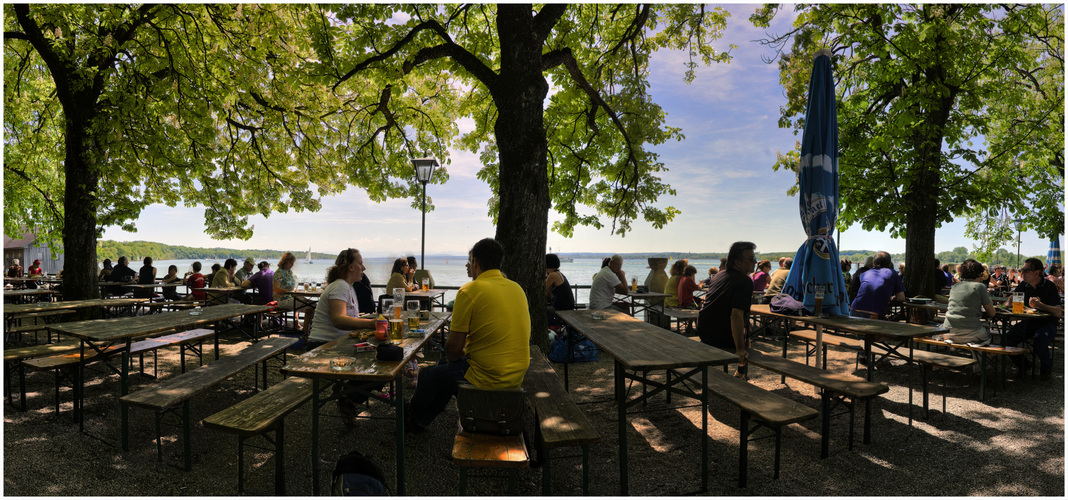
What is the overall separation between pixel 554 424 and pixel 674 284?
22.1ft

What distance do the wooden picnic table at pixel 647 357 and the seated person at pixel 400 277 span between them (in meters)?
4.46

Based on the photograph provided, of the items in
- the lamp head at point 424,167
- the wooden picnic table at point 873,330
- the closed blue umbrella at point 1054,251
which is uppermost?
the lamp head at point 424,167

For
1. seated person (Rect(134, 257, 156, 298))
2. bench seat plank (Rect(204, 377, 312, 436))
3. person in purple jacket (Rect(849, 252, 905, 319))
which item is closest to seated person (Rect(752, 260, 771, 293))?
person in purple jacket (Rect(849, 252, 905, 319))

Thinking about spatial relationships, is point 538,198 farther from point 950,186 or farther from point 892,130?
point 950,186

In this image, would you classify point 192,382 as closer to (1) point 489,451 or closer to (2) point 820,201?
(1) point 489,451

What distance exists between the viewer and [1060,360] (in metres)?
6.82

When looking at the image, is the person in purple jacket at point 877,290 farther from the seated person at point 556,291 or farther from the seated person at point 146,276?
the seated person at point 146,276

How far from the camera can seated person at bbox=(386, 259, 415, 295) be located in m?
8.41

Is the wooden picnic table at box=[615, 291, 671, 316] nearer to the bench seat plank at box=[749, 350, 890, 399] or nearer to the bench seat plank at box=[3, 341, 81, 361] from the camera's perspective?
the bench seat plank at box=[749, 350, 890, 399]

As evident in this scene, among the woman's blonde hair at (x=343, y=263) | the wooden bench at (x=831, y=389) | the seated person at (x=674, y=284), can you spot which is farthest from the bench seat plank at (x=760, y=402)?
the seated person at (x=674, y=284)

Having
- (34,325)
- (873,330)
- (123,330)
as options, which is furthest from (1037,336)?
(34,325)

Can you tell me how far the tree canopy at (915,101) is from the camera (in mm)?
7996

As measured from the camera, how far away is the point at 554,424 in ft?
9.70

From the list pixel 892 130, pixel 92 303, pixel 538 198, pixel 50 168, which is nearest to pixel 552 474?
pixel 538 198
